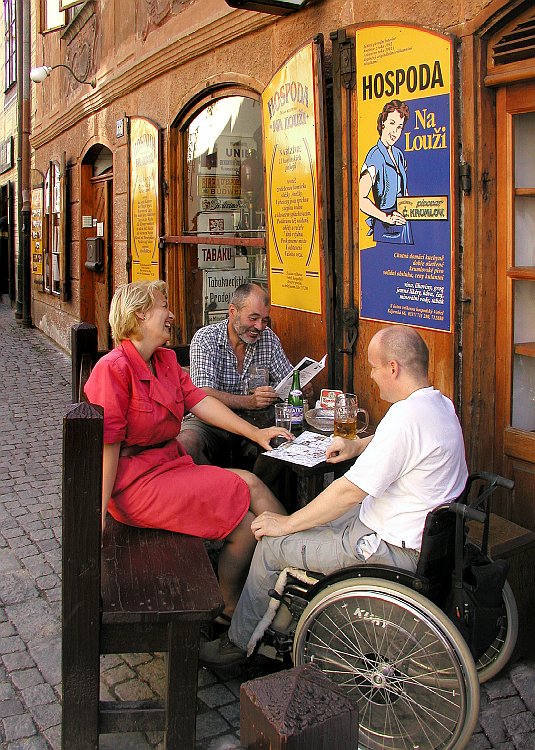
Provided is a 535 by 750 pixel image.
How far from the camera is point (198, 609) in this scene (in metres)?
2.85

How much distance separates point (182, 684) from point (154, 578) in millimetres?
376

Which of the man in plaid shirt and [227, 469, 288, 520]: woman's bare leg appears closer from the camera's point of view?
[227, 469, 288, 520]: woman's bare leg

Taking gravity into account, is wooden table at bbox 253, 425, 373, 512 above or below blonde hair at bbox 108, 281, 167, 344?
below

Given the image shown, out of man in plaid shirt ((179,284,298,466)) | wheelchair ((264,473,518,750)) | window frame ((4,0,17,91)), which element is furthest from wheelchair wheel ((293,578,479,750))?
window frame ((4,0,17,91))

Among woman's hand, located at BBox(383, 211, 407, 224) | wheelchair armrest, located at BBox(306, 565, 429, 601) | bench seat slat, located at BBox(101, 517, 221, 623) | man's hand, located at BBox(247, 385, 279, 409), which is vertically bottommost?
bench seat slat, located at BBox(101, 517, 221, 623)

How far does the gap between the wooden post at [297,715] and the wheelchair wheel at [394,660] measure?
1124 millimetres

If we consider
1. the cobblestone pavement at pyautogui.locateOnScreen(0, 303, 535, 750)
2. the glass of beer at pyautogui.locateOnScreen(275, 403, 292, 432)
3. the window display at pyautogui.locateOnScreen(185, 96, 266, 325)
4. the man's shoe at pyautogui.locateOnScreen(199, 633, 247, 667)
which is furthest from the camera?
the window display at pyautogui.locateOnScreen(185, 96, 266, 325)

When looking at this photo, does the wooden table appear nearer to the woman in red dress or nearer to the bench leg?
the woman in red dress

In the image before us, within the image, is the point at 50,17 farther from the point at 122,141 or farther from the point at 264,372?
the point at 264,372

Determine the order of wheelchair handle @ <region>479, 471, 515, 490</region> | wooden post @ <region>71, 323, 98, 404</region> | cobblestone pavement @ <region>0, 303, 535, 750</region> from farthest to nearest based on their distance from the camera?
wooden post @ <region>71, 323, 98, 404</region> < cobblestone pavement @ <region>0, 303, 535, 750</region> < wheelchair handle @ <region>479, 471, 515, 490</region>

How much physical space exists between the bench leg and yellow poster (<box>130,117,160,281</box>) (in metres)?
6.07

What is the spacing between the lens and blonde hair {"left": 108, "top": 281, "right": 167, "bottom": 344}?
3.69m

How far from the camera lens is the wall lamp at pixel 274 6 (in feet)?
18.1

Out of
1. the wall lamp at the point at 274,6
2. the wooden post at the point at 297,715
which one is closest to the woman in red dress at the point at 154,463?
the wooden post at the point at 297,715
